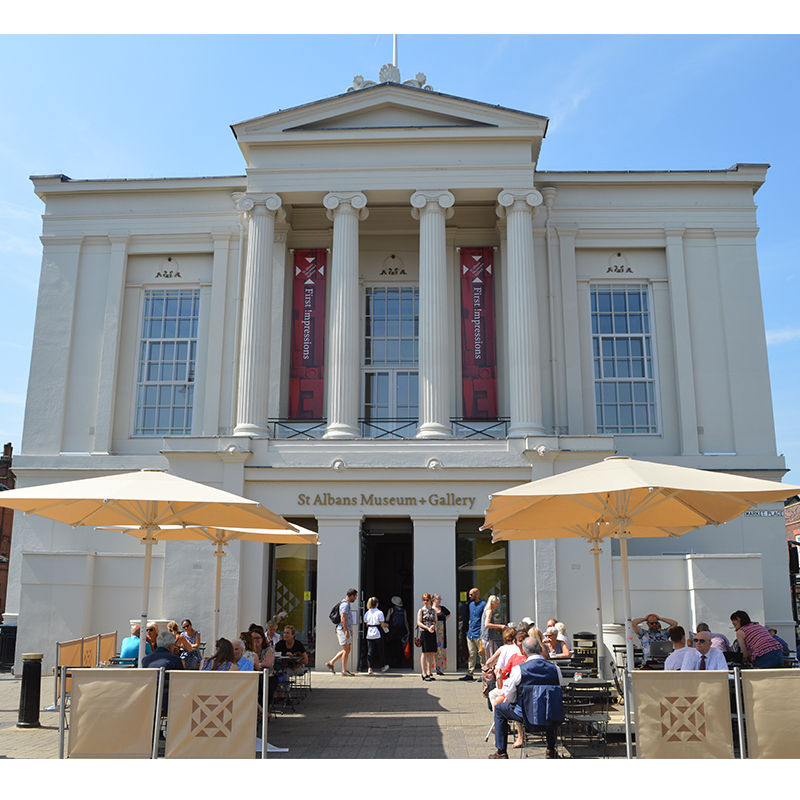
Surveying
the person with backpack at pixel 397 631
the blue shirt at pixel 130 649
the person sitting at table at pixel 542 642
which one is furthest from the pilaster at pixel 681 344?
the blue shirt at pixel 130 649

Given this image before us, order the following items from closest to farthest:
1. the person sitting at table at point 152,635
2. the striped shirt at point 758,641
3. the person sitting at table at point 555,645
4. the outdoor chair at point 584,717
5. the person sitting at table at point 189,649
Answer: the outdoor chair at point 584,717 < the striped shirt at point 758,641 < the person sitting at table at point 189,649 < the person sitting at table at point 152,635 < the person sitting at table at point 555,645

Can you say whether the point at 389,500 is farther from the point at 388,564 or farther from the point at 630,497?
the point at 630,497

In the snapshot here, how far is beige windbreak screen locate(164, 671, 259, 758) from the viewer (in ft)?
23.4

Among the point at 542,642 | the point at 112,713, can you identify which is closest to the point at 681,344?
the point at 542,642

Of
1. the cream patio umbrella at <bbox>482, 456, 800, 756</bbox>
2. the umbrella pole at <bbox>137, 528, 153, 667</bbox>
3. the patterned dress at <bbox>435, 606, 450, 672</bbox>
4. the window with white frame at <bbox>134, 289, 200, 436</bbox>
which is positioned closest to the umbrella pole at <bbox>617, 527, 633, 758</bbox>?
the cream patio umbrella at <bbox>482, 456, 800, 756</bbox>

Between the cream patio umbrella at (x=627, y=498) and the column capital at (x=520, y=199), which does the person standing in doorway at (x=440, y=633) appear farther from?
the column capital at (x=520, y=199)

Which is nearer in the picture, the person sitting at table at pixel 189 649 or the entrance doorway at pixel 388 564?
the person sitting at table at pixel 189 649

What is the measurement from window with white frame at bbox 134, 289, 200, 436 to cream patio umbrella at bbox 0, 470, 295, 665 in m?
11.6

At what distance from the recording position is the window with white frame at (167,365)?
2292 cm

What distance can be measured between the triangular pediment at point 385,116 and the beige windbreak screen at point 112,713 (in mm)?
17376

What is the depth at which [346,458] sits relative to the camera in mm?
18766

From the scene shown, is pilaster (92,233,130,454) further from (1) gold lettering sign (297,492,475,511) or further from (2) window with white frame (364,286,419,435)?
(1) gold lettering sign (297,492,475,511)
